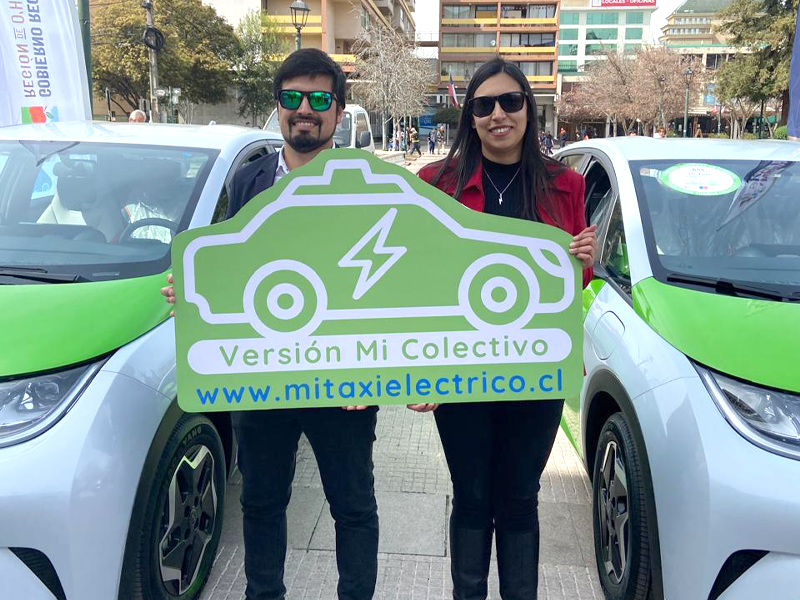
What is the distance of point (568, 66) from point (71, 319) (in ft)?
325

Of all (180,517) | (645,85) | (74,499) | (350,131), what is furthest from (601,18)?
(74,499)

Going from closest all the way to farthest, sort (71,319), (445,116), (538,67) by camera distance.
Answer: (71,319) < (445,116) < (538,67)

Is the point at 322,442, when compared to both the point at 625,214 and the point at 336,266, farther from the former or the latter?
the point at 625,214

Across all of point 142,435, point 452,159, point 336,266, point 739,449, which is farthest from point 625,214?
point 142,435

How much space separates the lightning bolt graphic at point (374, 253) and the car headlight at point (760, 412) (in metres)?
1.06

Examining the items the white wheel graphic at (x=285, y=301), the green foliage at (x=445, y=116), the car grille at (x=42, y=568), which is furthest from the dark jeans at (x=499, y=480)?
the green foliage at (x=445, y=116)

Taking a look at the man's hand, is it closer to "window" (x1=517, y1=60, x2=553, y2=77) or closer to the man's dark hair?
the man's dark hair

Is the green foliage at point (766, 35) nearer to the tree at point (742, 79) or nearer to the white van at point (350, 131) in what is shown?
the tree at point (742, 79)

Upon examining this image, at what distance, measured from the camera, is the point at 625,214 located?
300 centimetres

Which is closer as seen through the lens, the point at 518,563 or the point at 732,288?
the point at 518,563

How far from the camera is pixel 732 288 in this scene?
2523 mm

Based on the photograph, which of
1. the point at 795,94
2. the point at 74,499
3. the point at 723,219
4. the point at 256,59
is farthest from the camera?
the point at 256,59

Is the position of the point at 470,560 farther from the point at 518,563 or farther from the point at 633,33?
the point at 633,33

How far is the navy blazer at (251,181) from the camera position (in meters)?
2.28
